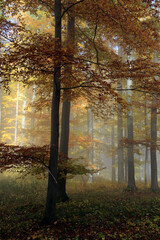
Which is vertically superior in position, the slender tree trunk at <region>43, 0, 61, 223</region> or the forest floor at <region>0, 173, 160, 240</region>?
the slender tree trunk at <region>43, 0, 61, 223</region>

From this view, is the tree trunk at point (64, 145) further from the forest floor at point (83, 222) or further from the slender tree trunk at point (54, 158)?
the slender tree trunk at point (54, 158)

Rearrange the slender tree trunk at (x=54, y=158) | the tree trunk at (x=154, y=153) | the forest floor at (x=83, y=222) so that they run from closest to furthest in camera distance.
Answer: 1. the forest floor at (x=83, y=222)
2. the slender tree trunk at (x=54, y=158)
3. the tree trunk at (x=154, y=153)

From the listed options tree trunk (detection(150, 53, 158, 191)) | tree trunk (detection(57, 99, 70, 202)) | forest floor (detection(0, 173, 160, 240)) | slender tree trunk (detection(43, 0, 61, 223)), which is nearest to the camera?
forest floor (detection(0, 173, 160, 240))

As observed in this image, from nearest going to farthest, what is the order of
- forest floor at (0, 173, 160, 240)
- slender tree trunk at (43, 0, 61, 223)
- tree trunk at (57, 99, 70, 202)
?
1. forest floor at (0, 173, 160, 240)
2. slender tree trunk at (43, 0, 61, 223)
3. tree trunk at (57, 99, 70, 202)

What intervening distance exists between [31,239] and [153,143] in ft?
35.8

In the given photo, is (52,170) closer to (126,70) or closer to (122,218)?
(122,218)

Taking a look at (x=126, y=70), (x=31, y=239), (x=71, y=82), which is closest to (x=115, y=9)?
(x=126, y=70)

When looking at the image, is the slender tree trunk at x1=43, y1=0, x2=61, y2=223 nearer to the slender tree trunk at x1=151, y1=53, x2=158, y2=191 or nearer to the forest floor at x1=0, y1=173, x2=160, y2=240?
the forest floor at x1=0, y1=173, x2=160, y2=240

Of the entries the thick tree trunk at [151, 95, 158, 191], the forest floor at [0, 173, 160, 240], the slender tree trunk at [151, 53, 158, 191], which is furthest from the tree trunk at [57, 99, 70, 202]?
the thick tree trunk at [151, 95, 158, 191]

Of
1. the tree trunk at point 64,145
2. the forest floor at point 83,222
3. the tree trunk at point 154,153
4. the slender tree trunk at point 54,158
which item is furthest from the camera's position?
the tree trunk at point 154,153

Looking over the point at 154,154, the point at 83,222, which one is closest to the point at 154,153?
the point at 154,154

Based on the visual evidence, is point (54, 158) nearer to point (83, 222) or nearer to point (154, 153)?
point (83, 222)

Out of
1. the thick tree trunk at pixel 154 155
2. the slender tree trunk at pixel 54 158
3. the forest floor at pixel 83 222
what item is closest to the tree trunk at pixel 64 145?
the forest floor at pixel 83 222

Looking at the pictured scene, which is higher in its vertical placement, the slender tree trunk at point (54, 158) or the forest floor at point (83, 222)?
the slender tree trunk at point (54, 158)
